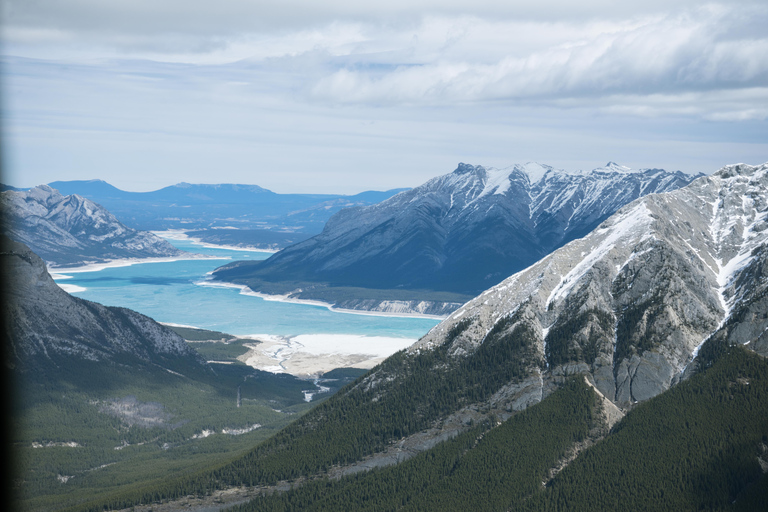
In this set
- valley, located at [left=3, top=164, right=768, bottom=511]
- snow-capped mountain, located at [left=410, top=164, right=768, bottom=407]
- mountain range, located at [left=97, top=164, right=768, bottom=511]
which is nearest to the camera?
mountain range, located at [left=97, top=164, right=768, bottom=511]

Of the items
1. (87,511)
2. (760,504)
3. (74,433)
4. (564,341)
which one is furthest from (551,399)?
(74,433)

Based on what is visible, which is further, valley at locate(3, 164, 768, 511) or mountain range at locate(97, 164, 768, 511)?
valley at locate(3, 164, 768, 511)

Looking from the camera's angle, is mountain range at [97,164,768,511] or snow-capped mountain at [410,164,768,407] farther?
snow-capped mountain at [410,164,768,407]

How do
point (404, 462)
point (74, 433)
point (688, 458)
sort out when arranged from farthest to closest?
1. point (74, 433)
2. point (404, 462)
3. point (688, 458)

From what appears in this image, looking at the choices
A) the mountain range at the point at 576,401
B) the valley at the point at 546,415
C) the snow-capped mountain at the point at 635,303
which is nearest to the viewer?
the mountain range at the point at 576,401

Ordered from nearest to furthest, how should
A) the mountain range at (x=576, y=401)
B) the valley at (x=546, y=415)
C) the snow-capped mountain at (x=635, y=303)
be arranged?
the mountain range at (x=576, y=401) < the valley at (x=546, y=415) < the snow-capped mountain at (x=635, y=303)

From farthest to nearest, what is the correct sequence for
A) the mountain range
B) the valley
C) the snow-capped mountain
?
1. the snow-capped mountain
2. the valley
3. the mountain range

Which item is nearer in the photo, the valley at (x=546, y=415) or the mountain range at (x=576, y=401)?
the mountain range at (x=576, y=401)

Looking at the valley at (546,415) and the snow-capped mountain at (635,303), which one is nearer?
the valley at (546,415)

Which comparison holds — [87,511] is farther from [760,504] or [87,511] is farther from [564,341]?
[760,504]
